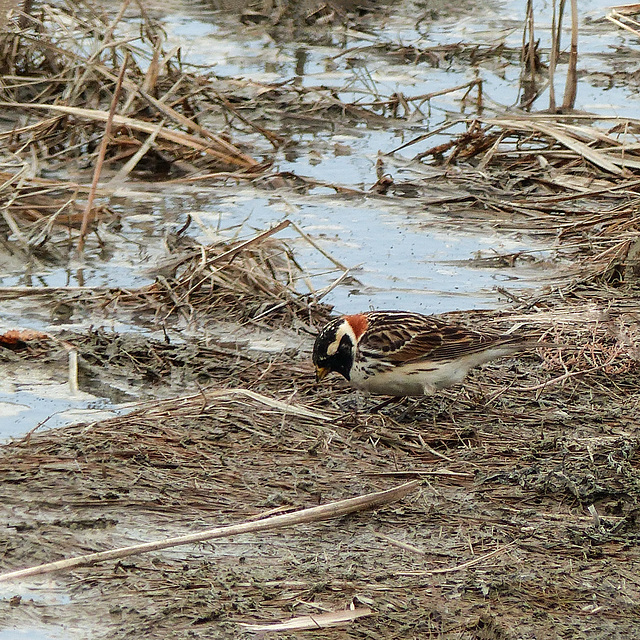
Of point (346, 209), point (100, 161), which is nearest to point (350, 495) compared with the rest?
point (100, 161)

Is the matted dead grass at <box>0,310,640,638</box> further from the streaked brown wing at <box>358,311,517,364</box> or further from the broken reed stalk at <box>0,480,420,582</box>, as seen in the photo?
the streaked brown wing at <box>358,311,517,364</box>

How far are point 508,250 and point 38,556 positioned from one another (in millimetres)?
5045

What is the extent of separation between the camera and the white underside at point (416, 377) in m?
5.82

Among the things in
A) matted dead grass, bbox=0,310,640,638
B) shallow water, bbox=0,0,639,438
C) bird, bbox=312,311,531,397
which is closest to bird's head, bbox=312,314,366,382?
bird, bbox=312,311,531,397

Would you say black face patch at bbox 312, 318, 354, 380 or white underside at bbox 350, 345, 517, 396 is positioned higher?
black face patch at bbox 312, 318, 354, 380

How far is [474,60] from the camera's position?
14.2 meters

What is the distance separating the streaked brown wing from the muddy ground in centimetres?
31

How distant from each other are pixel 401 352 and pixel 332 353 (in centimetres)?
33

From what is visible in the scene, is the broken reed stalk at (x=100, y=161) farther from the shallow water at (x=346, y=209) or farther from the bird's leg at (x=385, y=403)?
the bird's leg at (x=385, y=403)

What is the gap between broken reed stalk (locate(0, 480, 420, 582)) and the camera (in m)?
4.05

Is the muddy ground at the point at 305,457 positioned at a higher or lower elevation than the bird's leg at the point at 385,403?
higher

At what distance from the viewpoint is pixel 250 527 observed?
14.0ft

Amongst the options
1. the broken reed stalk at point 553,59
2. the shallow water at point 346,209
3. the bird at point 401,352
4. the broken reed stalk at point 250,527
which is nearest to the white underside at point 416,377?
the bird at point 401,352

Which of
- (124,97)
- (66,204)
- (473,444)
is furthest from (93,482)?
(124,97)
